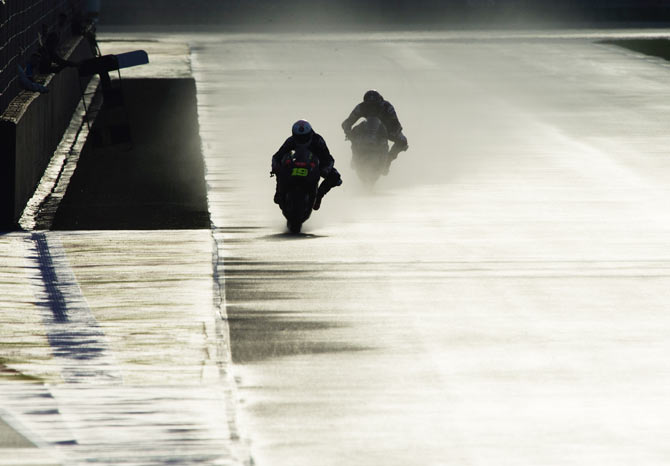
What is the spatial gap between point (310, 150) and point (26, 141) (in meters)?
4.09

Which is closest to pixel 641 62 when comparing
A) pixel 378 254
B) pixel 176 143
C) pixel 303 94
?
pixel 303 94

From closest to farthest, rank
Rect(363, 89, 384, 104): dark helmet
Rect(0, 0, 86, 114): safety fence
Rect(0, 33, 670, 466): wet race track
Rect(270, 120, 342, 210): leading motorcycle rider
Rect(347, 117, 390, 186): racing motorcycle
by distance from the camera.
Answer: Rect(0, 33, 670, 466): wet race track → Rect(270, 120, 342, 210): leading motorcycle rider → Rect(0, 0, 86, 114): safety fence → Rect(347, 117, 390, 186): racing motorcycle → Rect(363, 89, 384, 104): dark helmet

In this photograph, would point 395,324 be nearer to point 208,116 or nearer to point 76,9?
point 208,116

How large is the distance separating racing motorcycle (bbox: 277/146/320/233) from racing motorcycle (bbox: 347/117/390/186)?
364 centimetres

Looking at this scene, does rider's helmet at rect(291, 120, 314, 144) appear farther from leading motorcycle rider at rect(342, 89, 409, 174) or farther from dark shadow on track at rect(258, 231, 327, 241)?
leading motorcycle rider at rect(342, 89, 409, 174)

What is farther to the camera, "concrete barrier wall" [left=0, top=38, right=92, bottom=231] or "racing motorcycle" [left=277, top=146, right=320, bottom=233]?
"concrete barrier wall" [left=0, top=38, right=92, bottom=231]

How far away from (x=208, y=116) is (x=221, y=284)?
15009 millimetres

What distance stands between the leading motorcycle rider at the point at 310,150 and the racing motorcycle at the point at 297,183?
0.07 m

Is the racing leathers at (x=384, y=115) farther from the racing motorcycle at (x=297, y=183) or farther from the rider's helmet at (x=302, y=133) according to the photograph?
the racing motorcycle at (x=297, y=183)

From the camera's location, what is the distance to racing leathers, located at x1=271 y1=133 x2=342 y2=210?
16094mm

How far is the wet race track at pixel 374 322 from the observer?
343 inches

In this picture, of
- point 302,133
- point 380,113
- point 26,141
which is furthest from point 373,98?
point 26,141

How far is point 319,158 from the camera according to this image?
16.3 metres

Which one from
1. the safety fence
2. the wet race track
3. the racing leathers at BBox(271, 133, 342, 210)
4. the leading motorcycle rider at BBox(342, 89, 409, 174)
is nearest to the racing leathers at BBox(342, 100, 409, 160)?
the leading motorcycle rider at BBox(342, 89, 409, 174)
